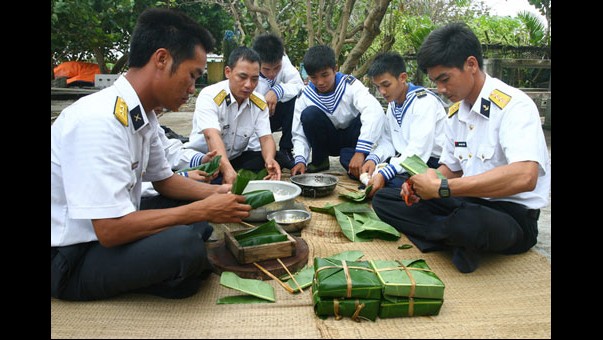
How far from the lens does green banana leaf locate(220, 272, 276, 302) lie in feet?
7.22

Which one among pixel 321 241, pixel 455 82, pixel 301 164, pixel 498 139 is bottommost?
pixel 321 241

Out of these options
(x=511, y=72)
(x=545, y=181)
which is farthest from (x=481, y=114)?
(x=511, y=72)

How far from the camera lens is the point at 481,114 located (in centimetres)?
270

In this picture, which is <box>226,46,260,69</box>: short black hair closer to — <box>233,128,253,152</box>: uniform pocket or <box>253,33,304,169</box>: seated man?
<box>233,128,253,152</box>: uniform pocket

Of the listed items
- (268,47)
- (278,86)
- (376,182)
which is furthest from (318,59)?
(376,182)

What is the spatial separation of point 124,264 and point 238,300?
1.74 feet

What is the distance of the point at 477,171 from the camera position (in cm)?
281

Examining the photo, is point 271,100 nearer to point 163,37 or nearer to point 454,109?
point 454,109

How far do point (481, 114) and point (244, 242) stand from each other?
1.52m

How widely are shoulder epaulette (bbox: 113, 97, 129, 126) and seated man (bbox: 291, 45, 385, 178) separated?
8.21ft

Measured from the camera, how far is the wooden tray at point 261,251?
2.47m

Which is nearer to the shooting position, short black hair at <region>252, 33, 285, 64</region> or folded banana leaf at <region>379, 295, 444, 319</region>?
folded banana leaf at <region>379, 295, 444, 319</region>

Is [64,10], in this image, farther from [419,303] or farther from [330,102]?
[419,303]

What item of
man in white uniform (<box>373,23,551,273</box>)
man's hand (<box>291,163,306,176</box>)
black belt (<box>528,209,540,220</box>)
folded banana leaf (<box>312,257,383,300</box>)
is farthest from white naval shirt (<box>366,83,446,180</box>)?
folded banana leaf (<box>312,257,383,300</box>)
